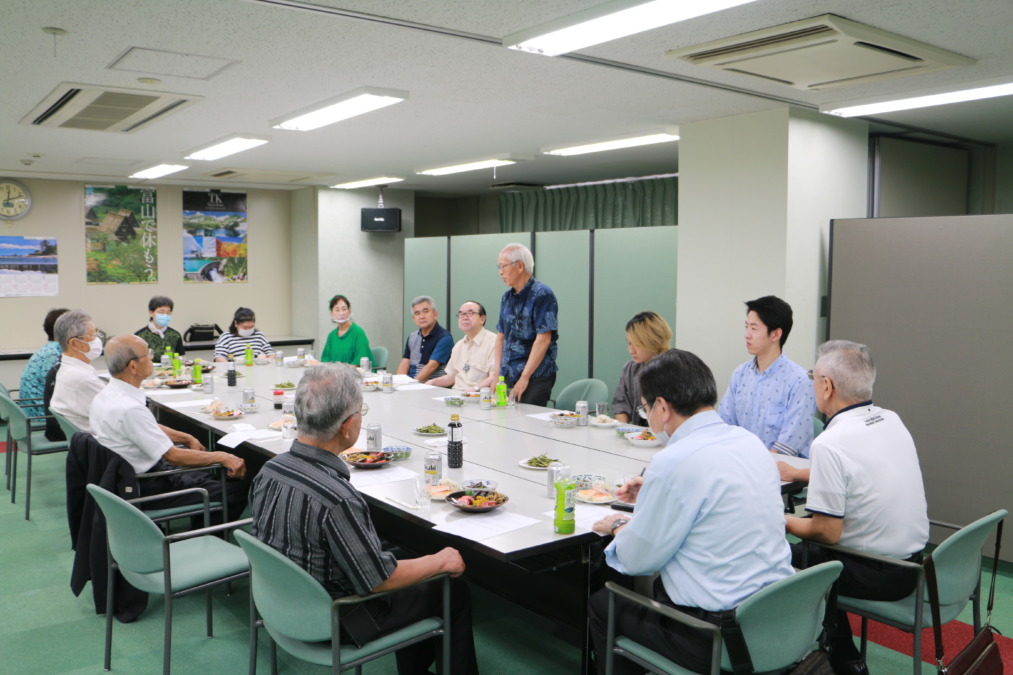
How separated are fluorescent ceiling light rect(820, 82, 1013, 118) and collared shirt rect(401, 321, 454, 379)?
3.27 m

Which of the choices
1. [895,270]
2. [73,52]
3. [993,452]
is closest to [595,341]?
[895,270]

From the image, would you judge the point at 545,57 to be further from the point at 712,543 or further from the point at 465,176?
the point at 465,176

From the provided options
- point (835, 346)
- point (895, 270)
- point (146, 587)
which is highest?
point (895, 270)

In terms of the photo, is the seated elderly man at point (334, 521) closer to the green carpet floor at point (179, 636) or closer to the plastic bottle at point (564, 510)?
the plastic bottle at point (564, 510)

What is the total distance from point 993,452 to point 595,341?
10.4ft

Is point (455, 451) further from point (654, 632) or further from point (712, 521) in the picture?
point (712, 521)

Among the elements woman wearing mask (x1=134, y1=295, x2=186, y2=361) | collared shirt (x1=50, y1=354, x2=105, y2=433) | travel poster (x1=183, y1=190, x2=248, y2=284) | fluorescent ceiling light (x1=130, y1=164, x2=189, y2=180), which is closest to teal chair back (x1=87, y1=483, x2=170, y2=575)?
collared shirt (x1=50, y1=354, x2=105, y2=433)

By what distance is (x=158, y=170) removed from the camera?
7.95m

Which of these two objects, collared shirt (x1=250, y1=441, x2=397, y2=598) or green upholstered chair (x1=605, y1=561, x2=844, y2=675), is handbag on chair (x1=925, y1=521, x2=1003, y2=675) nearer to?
green upholstered chair (x1=605, y1=561, x2=844, y2=675)

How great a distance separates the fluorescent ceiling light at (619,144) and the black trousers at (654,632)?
406 centimetres

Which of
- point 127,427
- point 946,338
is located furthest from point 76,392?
point 946,338

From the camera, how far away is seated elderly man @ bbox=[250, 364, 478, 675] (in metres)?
2.25

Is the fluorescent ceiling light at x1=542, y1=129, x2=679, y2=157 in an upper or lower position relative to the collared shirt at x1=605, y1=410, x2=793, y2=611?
upper

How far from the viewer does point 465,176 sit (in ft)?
29.5
